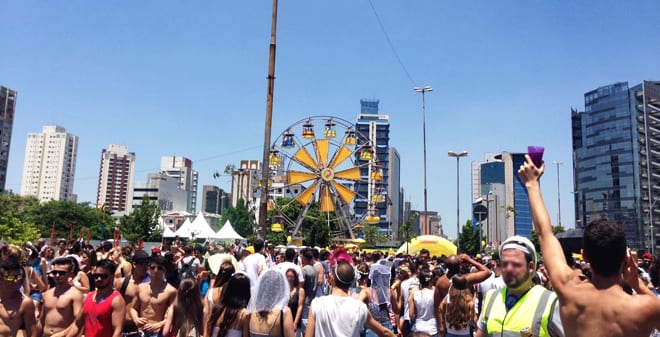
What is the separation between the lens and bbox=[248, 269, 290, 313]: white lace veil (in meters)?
4.85

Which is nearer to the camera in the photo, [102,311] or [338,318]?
[338,318]

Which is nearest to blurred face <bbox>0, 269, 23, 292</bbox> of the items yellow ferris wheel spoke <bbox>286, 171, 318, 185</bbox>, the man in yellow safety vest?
the man in yellow safety vest

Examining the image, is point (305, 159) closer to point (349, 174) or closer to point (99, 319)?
point (349, 174)

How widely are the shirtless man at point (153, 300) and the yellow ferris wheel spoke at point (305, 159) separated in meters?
34.7

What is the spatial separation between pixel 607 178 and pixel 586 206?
782cm

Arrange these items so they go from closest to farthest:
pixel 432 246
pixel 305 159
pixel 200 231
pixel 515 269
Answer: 1. pixel 515 269
2. pixel 432 246
3. pixel 200 231
4. pixel 305 159

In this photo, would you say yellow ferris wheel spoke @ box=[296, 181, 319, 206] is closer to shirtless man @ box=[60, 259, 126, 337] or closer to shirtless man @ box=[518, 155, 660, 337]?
shirtless man @ box=[60, 259, 126, 337]

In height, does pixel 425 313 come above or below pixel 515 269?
below

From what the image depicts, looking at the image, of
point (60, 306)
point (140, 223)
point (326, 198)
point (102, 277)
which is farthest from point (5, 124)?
point (102, 277)

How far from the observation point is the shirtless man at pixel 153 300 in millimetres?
6219

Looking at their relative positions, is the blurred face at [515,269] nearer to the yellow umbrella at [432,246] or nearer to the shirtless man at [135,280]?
the shirtless man at [135,280]

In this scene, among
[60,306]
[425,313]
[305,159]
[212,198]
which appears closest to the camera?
[60,306]

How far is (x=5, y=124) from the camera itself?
10500cm

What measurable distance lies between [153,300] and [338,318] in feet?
9.67
